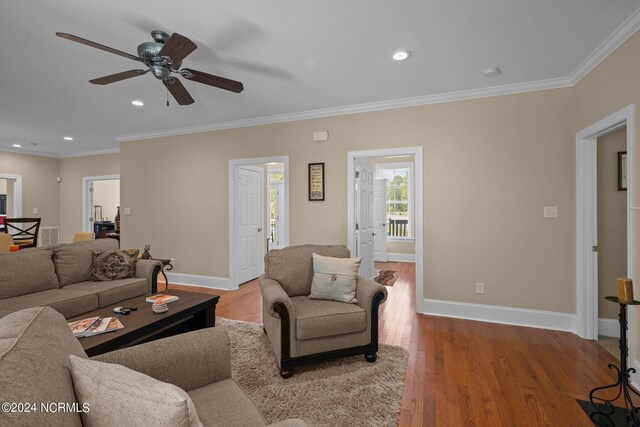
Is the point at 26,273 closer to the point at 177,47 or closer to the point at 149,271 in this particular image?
the point at 149,271

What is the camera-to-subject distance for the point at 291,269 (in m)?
2.90

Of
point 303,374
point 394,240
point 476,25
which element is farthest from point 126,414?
point 394,240

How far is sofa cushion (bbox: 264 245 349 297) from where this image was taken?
287 centimetres

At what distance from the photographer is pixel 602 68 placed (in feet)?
8.90

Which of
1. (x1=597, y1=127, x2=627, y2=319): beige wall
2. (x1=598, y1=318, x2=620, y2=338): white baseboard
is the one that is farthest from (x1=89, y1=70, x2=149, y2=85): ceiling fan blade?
(x1=598, y1=318, x2=620, y2=338): white baseboard

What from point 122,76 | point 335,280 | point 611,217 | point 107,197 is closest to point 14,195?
point 107,197

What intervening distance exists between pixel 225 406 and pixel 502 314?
11.1 feet

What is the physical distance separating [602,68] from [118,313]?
15.1ft

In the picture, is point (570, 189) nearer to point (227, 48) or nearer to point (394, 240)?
point (227, 48)

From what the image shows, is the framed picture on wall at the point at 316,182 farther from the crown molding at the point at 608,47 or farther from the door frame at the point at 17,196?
the door frame at the point at 17,196

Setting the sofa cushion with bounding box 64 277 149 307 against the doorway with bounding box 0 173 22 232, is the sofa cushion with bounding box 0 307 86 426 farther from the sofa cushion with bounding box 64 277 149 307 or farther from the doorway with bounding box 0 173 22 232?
the doorway with bounding box 0 173 22 232

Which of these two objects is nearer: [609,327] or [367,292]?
[367,292]

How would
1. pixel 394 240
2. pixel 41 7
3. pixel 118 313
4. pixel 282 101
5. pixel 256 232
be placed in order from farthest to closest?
pixel 394 240
pixel 256 232
pixel 282 101
pixel 118 313
pixel 41 7

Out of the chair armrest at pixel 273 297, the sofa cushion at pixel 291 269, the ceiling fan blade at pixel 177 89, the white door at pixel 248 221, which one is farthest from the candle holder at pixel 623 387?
the white door at pixel 248 221
